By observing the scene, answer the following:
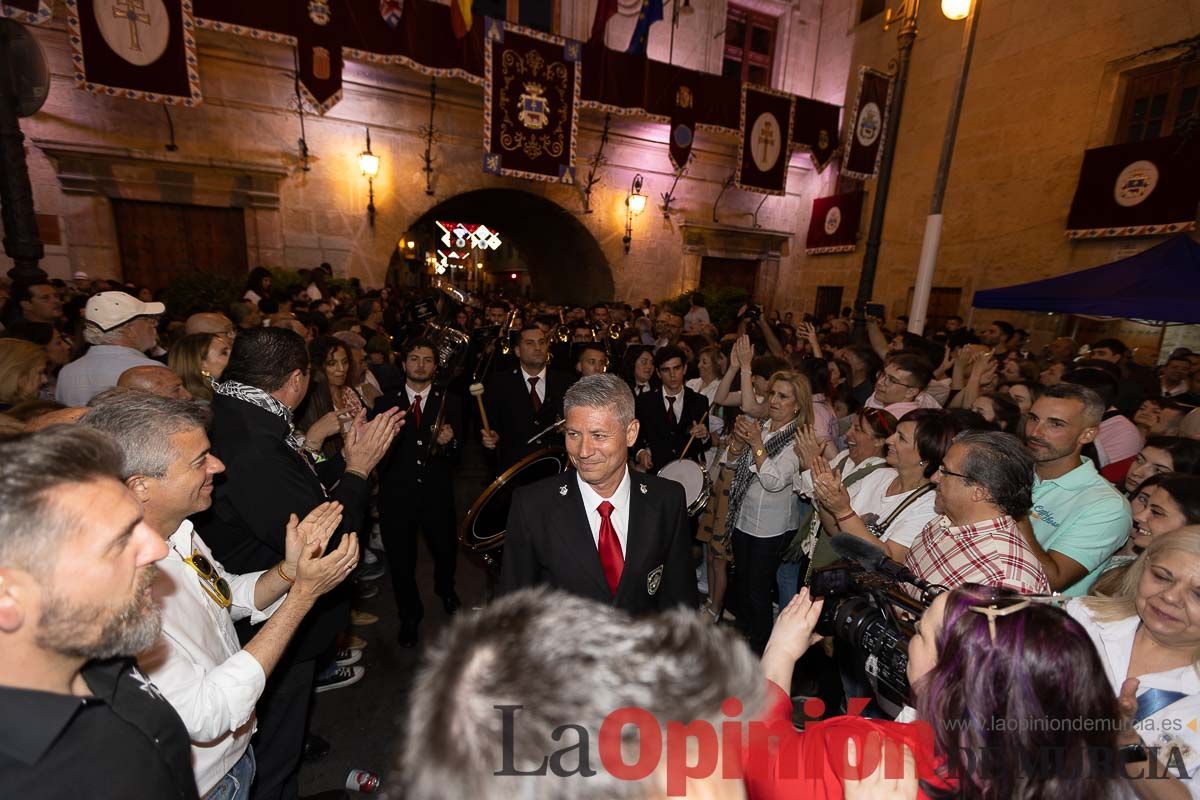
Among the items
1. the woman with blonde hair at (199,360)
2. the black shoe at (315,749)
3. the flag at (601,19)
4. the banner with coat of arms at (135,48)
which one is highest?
the flag at (601,19)

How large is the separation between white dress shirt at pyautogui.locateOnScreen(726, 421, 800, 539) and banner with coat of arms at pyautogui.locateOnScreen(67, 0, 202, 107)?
1166 centimetres

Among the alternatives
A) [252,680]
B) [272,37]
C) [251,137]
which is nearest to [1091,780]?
[252,680]

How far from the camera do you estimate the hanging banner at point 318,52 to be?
9852mm

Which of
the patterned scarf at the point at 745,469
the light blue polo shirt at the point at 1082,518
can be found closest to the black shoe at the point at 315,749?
the patterned scarf at the point at 745,469

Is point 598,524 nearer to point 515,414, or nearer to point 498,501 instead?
point 498,501

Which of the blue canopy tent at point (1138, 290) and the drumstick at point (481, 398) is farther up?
the blue canopy tent at point (1138, 290)

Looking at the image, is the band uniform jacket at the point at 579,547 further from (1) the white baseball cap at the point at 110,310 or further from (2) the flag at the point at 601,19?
(2) the flag at the point at 601,19

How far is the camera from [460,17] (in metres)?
10.8

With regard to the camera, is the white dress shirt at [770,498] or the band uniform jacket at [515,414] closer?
the white dress shirt at [770,498]

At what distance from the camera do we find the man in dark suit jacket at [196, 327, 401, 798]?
7.26 feet

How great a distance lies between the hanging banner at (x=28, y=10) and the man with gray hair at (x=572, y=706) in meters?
12.2

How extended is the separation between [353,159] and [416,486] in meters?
11.3

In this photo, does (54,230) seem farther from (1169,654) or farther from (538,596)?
(1169,654)

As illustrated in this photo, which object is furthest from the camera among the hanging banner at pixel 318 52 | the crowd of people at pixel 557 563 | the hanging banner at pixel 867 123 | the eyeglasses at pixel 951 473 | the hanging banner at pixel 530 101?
the hanging banner at pixel 867 123
